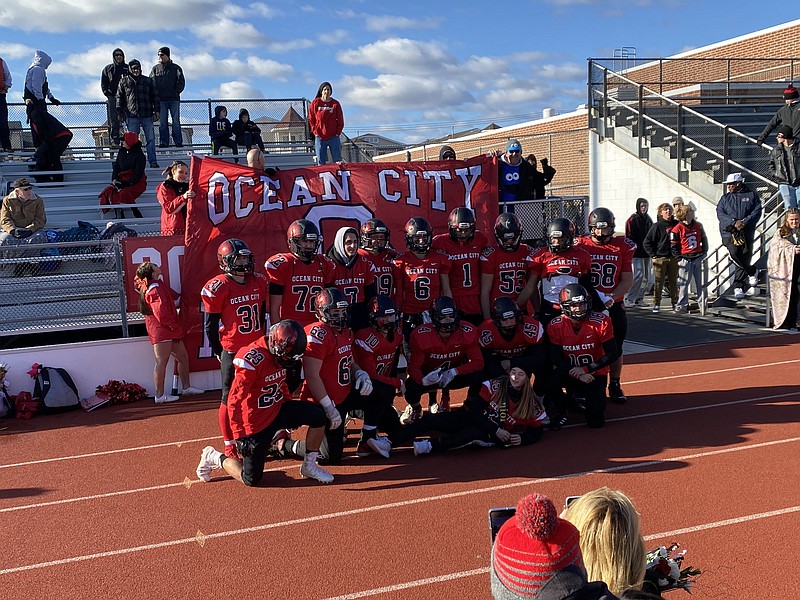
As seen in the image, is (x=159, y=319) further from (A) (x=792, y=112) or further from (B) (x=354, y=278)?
(A) (x=792, y=112)

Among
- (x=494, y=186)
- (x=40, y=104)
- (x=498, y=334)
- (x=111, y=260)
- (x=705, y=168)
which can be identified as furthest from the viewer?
(x=705, y=168)

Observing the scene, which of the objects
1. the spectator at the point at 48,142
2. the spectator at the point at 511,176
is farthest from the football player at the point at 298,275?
the spectator at the point at 48,142

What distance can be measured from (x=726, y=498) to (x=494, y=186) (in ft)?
18.8

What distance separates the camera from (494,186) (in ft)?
32.6

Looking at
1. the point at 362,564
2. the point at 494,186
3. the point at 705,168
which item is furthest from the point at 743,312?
the point at 362,564

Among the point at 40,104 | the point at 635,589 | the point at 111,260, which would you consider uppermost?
the point at 40,104

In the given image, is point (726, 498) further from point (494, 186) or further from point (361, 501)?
point (494, 186)

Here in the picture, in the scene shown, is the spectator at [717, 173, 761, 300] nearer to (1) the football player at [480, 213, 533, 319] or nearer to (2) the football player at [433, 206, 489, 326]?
(1) the football player at [480, 213, 533, 319]

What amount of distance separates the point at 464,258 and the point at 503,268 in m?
0.45

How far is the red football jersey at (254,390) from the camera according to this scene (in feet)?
19.0

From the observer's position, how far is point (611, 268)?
26.2 feet

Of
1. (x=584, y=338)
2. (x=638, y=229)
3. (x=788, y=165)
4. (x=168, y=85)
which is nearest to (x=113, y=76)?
(x=168, y=85)

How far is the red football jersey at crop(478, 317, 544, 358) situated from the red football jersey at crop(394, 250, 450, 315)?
875mm

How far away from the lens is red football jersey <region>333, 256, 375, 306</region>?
7.63 m
